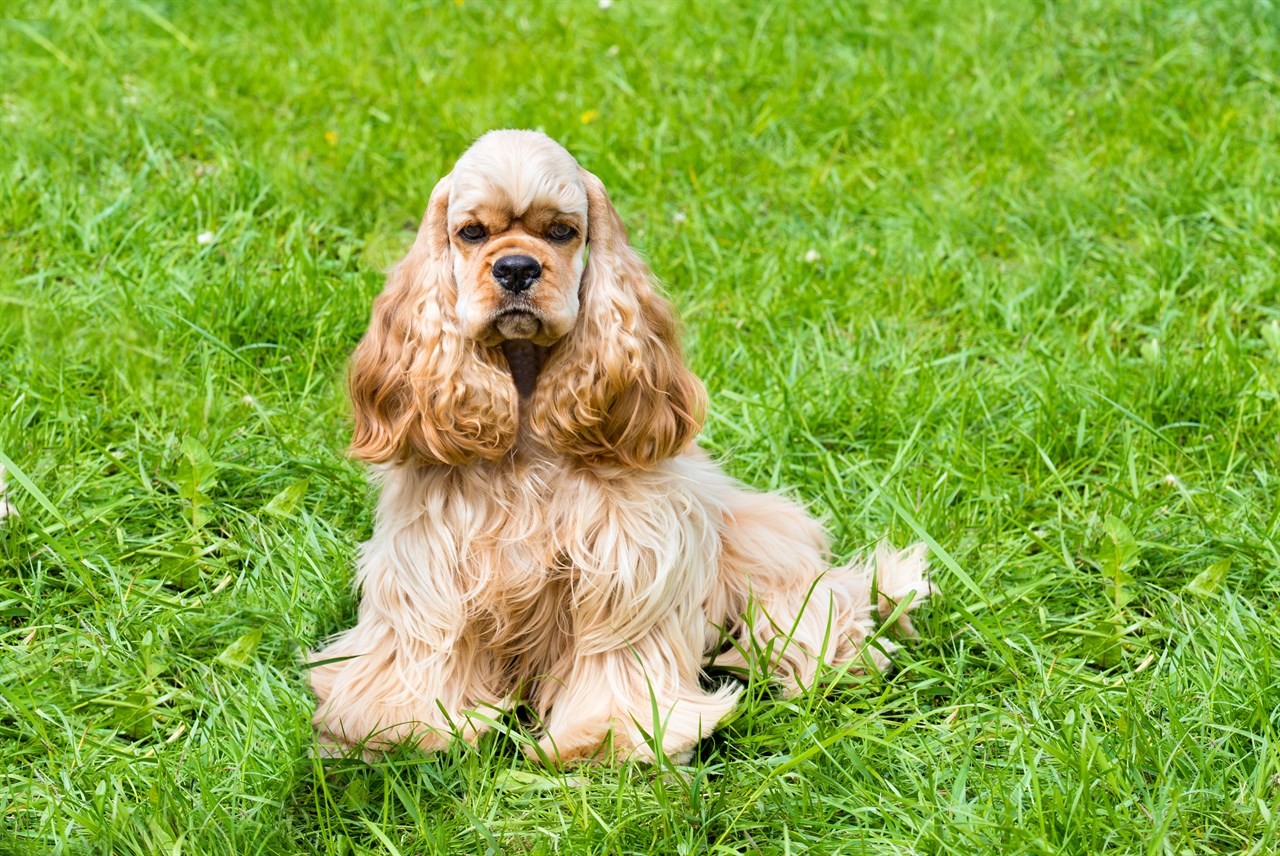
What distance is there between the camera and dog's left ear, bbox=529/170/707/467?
3049mm

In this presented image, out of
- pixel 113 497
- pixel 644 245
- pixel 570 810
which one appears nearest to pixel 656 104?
pixel 644 245

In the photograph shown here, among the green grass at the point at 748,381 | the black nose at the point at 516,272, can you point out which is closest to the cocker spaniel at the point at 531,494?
the black nose at the point at 516,272

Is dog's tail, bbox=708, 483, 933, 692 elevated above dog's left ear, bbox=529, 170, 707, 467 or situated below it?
below

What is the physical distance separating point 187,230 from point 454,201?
8.81 ft

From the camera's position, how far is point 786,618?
3475 mm

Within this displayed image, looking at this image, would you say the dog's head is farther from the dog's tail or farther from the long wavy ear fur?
the dog's tail

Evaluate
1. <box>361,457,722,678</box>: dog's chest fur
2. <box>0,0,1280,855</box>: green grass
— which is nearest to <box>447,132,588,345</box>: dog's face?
<box>361,457,722,678</box>: dog's chest fur

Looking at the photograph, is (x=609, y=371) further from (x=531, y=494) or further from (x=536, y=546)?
(x=536, y=546)

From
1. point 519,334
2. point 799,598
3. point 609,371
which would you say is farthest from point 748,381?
point 519,334

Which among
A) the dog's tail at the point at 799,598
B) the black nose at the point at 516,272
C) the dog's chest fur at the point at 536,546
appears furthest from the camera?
Result: the dog's tail at the point at 799,598

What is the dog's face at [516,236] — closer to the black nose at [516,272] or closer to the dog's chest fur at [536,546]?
the black nose at [516,272]

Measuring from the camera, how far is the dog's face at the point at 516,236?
2.88 meters

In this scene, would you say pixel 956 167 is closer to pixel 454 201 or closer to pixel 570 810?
pixel 454 201

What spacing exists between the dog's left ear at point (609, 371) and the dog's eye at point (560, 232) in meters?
0.08
